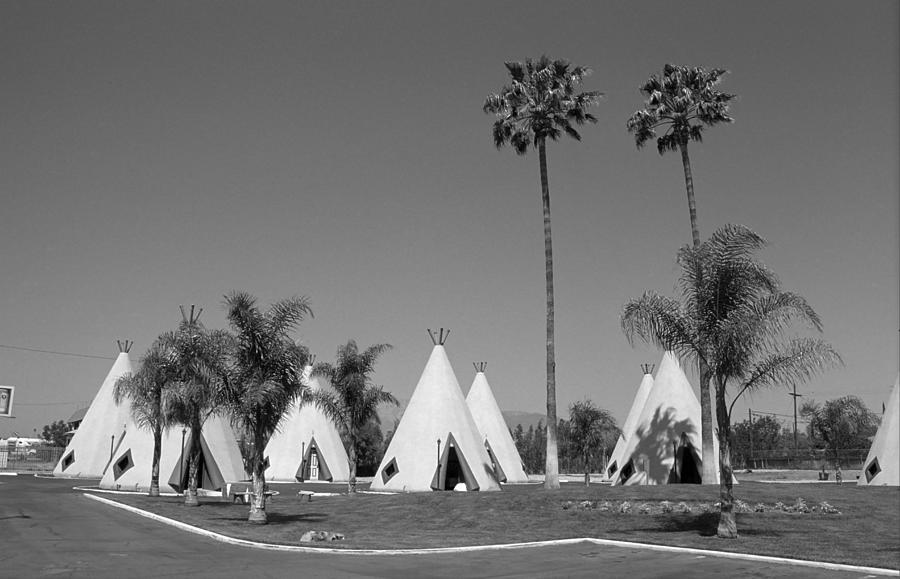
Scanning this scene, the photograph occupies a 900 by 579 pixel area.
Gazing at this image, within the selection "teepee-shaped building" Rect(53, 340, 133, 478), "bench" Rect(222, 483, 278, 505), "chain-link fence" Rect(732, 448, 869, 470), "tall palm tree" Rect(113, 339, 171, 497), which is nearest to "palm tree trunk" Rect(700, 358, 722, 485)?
"bench" Rect(222, 483, 278, 505)

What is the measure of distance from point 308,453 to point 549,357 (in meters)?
23.9

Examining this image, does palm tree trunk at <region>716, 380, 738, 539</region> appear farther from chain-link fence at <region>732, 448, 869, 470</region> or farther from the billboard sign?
chain-link fence at <region>732, 448, 869, 470</region>

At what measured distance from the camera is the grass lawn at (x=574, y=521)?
15.8 meters

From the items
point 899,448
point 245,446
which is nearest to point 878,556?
point 899,448

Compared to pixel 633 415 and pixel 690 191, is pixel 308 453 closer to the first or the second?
pixel 633 415

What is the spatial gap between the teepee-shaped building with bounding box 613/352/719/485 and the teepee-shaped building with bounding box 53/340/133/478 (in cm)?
3263

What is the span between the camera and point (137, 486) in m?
37.9

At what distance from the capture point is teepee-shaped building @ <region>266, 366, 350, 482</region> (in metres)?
48.5

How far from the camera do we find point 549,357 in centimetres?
2994

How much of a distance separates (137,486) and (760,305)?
32140 millimetres

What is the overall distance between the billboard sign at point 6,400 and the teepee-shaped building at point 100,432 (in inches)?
1102

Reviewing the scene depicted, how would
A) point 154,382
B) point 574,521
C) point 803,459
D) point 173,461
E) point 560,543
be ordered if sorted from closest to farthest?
1. point 560,543
2. point 574,521
3. point 154,382
4. point 173,461
5. point 803,459

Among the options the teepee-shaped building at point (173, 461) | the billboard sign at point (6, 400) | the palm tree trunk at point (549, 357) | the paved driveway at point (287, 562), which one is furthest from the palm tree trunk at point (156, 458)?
the palm tree trunk at point (549, 357)

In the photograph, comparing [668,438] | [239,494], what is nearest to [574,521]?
[668,438]
